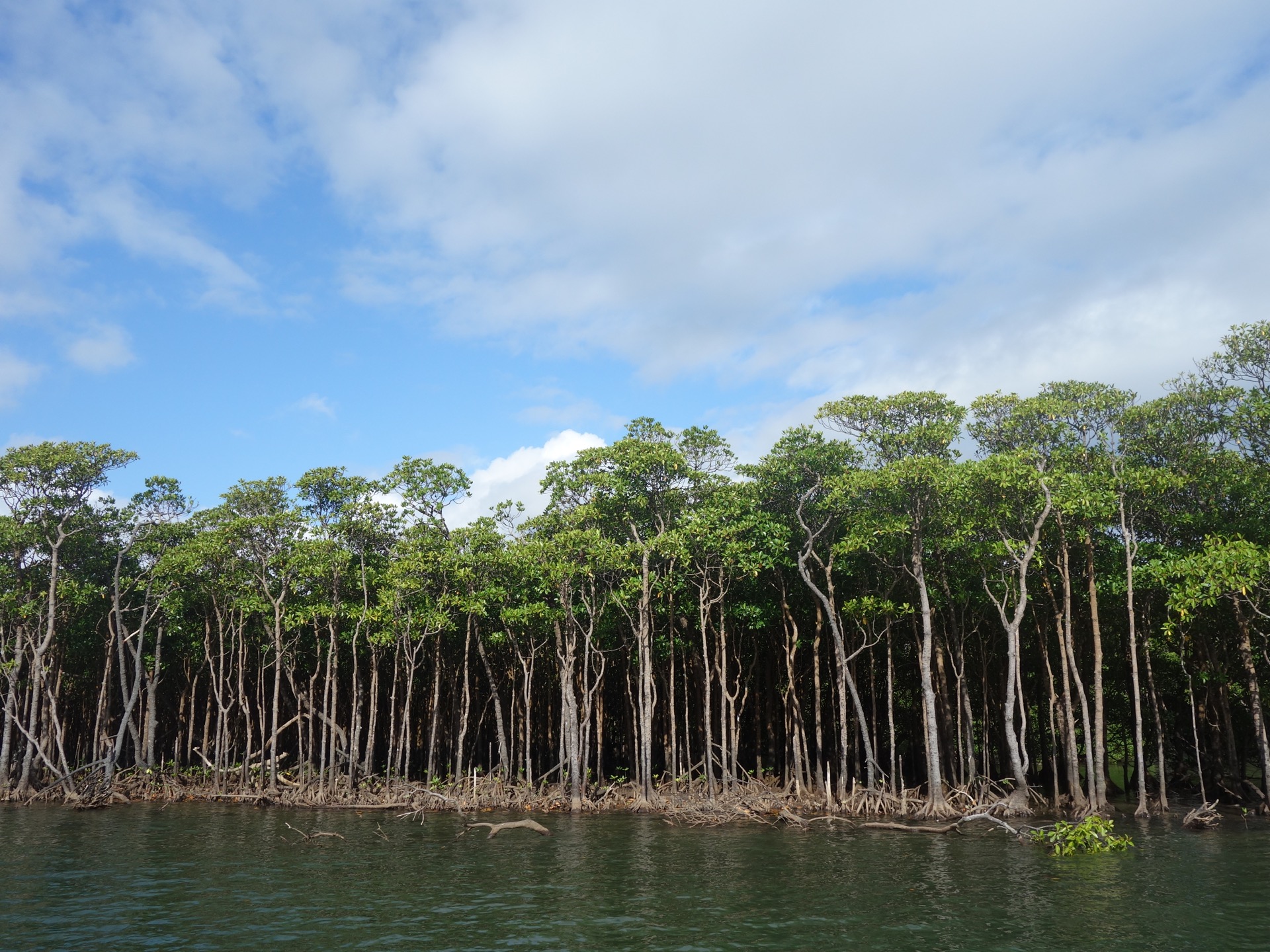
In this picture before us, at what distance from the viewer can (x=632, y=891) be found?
18656 mm

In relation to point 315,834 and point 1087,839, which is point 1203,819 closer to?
point 1087,839

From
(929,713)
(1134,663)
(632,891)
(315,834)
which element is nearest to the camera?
(632,891)

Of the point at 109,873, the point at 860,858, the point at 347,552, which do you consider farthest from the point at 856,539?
the point at 109,873

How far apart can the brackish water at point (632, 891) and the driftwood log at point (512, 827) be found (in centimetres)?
42

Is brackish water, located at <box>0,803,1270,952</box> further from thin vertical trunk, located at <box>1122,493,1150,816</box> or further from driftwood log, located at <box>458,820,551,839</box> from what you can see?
thin vertical trunk, located at <box>1122,493,1150,816</box>

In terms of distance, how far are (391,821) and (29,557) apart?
25.6m

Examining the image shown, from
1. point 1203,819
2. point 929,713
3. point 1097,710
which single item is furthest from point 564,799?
point 1203,819

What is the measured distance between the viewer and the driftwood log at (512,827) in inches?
1096

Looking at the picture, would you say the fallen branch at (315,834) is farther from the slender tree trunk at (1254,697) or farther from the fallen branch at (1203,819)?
the slender tree trunk at (1254,697)

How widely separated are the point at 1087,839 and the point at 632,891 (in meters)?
12.5

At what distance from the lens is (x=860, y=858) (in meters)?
22.4

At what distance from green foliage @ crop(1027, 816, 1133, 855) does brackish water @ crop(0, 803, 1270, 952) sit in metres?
0.50

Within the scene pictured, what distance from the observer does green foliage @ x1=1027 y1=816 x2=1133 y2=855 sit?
859 inches

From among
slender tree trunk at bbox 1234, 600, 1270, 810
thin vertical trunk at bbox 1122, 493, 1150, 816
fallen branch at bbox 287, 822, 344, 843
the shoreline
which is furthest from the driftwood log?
slender tree trunk at bbox 1234, 600, 1270, 810
